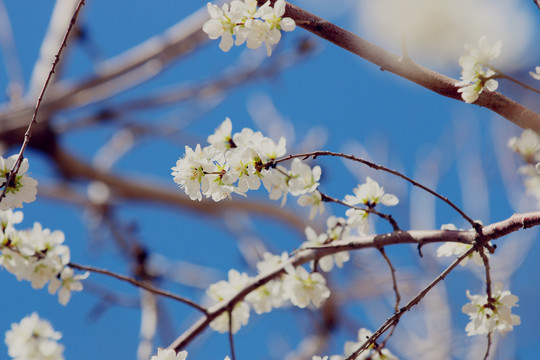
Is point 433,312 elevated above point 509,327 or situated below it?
above

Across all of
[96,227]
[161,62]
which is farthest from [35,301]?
[161,62]

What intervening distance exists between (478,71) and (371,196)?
346 millimetres

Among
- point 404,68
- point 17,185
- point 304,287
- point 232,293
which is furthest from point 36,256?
point 404,68

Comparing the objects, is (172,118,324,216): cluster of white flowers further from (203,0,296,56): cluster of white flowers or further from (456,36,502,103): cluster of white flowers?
(456,36,502,103): cluster of white flowers

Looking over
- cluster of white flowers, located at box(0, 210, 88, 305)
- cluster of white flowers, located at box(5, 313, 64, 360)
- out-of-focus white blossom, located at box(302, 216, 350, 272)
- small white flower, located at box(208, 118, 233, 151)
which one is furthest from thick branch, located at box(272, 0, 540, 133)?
cluster of white flowers, located at box(5, 313, 64, 360)

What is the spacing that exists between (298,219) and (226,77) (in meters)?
1.33

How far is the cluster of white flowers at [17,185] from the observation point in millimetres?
976

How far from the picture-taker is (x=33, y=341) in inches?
63.0

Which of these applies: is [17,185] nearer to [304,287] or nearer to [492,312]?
[304,287]

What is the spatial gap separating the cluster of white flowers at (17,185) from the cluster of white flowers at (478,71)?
85cm

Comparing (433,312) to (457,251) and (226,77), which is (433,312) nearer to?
(226,77)

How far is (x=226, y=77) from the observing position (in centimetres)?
325

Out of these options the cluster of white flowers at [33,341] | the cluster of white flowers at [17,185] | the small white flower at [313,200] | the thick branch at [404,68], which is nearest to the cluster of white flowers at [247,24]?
the thick branch at [404,68]

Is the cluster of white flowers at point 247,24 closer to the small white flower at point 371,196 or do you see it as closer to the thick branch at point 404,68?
the thick branch at point 404,68
